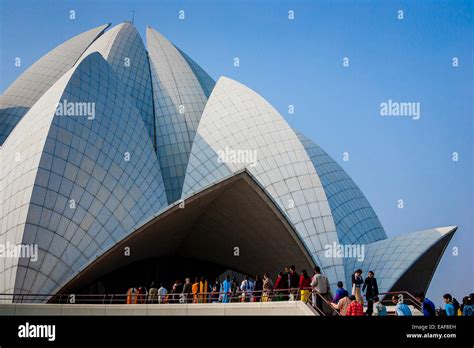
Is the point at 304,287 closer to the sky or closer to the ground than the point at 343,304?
closer to the sky

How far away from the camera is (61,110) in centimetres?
2716

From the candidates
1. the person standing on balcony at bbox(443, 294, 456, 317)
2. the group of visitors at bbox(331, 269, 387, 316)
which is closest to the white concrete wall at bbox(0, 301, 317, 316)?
the group of visitors at bbox(331, 269, 387, 316)

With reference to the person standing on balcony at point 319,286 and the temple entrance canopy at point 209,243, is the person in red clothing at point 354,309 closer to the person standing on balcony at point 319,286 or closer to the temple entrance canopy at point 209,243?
the person standing on balcony at point 319,286

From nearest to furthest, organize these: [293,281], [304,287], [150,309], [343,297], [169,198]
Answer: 1. [343,297]
2. [304,287]
3. [293,281]
4. [150,309]
5. [169,198]

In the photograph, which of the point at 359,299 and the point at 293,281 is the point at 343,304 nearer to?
the point at 359,299

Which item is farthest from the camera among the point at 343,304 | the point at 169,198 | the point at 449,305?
the point at 169,198

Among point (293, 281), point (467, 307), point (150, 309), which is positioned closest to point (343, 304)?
point (467, 307)

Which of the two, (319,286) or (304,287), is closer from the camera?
(319,286)

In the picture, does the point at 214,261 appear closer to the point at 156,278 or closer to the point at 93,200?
the point at 156,278

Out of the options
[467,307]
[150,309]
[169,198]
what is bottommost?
[150,309]

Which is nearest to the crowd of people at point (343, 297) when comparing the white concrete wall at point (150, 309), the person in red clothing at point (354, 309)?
the person in red clothing at point (354, 309)

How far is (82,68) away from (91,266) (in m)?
10.6

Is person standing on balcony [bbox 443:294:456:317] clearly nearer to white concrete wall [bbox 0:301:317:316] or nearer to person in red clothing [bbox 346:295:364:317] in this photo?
person in red clothing [bbox 346:295:364:317]
